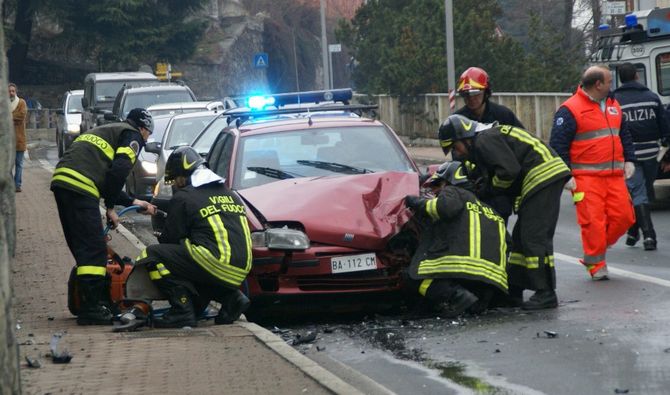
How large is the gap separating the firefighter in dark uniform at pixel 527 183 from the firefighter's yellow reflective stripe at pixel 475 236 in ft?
1.56

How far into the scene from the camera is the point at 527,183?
9.94 metres

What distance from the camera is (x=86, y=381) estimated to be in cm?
719

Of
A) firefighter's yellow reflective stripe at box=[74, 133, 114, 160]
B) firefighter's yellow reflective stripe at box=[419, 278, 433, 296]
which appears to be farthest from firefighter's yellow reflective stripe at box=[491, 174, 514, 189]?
firefighter's yellow reflective stripe at box=[74, 133, 114, 160]

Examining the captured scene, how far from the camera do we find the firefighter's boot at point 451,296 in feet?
30.5

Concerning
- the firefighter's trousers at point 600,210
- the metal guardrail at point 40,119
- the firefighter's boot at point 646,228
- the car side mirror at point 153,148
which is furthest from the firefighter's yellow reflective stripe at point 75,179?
the metal guardrail at point 40,119

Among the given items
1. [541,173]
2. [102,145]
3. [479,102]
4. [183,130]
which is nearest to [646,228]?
[479,102]

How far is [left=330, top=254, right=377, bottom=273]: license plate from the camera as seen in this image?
9.47 metres

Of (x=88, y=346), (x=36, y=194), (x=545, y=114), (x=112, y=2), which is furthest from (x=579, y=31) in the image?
(x=88, y=346)

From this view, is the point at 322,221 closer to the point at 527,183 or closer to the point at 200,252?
the point at 200,252

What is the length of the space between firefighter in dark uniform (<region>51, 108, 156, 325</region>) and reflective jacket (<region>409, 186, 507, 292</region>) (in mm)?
2216

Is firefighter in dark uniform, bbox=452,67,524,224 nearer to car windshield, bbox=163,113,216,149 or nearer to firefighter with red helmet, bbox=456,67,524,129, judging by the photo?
firefighter with red helmet, bbox=456,67,524,129

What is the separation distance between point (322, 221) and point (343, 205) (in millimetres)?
302

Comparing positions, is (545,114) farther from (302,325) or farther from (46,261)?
(302,325)

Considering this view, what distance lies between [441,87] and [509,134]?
28.7 m
